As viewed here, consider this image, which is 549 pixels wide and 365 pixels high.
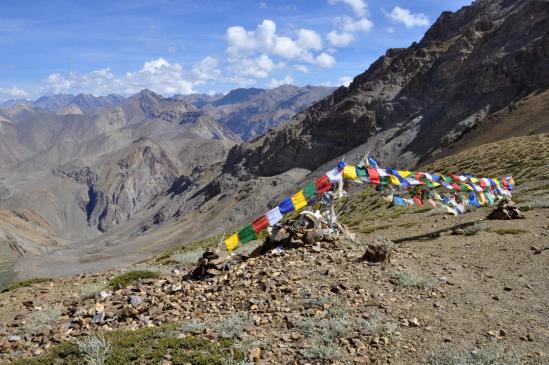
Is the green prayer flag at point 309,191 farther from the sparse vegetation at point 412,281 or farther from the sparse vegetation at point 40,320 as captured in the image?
the sparse vegetation at point 40,320

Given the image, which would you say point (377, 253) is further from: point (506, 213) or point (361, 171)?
point (506, 213)

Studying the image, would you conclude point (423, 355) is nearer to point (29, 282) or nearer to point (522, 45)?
point (29, 282)

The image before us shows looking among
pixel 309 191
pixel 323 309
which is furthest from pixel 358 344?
pixel 309 191

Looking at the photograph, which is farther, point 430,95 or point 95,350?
point 430,95

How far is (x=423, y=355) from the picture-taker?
25.9 ft

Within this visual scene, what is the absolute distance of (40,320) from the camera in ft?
37.3

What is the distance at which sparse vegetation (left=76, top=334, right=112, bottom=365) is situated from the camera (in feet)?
25.8

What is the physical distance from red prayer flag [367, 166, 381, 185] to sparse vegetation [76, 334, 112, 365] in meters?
10.1

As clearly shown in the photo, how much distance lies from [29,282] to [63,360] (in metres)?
12.1

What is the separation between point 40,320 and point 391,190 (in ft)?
37.9

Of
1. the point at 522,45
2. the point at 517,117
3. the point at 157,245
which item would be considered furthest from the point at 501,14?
the point at 157,245

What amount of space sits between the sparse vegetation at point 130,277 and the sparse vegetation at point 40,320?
252 cm

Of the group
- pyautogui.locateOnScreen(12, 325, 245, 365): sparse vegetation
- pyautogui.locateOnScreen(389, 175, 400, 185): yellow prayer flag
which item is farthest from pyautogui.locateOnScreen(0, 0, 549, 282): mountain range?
pyautogui.locateOnScreen(12, 325, 245, 365): sparse vegetation

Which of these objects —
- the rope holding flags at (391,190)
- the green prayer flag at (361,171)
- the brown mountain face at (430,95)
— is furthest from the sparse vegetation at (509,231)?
the brown mountain face at (430,95)
